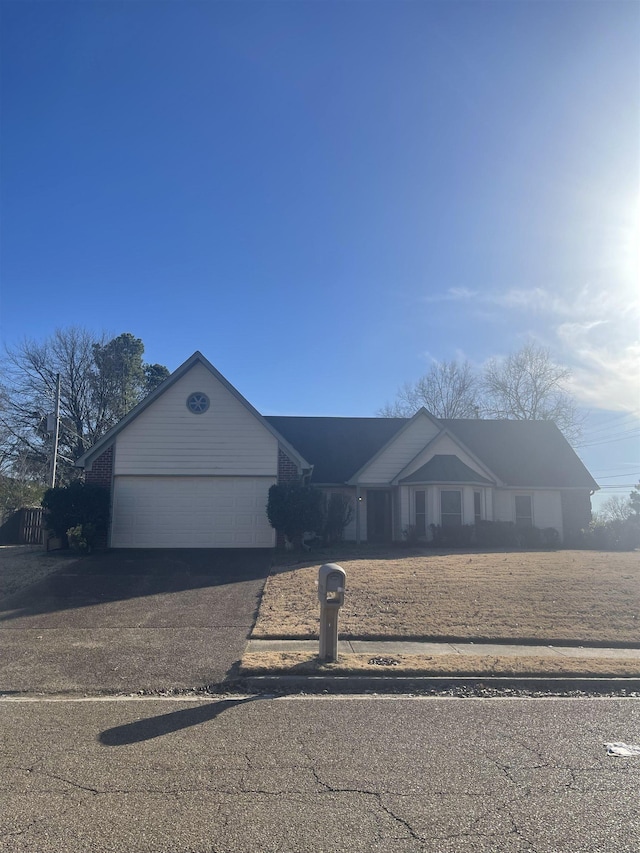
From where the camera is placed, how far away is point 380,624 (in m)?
9.56

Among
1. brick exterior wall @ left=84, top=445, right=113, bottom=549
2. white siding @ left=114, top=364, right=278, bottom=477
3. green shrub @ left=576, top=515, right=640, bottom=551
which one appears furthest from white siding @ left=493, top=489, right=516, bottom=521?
brick exterior wall @ left=84, top=445, right=113, bottom=549

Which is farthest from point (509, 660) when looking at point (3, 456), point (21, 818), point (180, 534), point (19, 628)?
point (3, 456)

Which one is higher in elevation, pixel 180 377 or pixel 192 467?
pixel 180 377

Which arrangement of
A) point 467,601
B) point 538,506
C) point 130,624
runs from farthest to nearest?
point 538,506 < point 467,601 < point 130,624

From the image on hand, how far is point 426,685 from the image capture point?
687cm

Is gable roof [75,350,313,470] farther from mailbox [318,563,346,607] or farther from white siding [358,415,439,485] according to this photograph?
mailbox [318,563,346,607]

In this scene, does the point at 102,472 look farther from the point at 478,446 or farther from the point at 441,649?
the point at 478,446

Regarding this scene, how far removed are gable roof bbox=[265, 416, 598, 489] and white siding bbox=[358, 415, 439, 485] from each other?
544mm

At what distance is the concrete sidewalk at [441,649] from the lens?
320 inches

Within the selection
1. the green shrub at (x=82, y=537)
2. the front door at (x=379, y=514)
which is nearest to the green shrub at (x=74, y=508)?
the green shrub at (x=82, y=537)

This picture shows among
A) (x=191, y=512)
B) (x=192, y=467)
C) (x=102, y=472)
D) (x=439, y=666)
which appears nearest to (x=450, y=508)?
(x=191, y=512)

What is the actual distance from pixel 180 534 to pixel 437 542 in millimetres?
8699

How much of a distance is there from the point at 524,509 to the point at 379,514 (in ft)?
19.2

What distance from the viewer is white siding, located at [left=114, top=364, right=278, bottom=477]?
18.5m
